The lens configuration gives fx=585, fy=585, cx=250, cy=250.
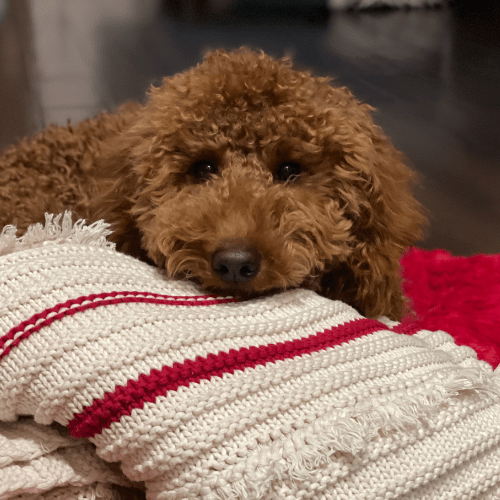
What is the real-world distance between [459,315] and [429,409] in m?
0.73

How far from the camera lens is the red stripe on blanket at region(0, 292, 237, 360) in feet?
2.40

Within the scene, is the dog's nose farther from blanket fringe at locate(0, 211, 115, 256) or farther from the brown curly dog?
blanket fringe at locate(0, 211, 115, 256)

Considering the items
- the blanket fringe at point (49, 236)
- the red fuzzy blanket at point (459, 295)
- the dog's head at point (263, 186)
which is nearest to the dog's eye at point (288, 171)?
the dog's head at point (263, 186)

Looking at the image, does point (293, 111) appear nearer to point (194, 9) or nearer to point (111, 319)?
point (111, 319)

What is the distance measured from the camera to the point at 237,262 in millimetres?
871

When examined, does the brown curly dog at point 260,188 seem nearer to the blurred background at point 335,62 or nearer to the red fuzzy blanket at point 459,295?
the red fuzzy blanket at point 459,295

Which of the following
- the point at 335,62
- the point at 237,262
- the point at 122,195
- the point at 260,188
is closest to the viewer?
the point at 237,262

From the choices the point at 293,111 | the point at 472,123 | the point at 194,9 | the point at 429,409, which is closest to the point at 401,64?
the point at 472,123

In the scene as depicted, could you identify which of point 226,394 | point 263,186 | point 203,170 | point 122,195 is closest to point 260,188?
point 263,186

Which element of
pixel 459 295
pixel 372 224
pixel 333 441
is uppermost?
pixel 372 224

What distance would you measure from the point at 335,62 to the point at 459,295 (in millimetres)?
2631

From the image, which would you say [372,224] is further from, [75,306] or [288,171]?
[75,306]

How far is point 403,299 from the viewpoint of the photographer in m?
1.22

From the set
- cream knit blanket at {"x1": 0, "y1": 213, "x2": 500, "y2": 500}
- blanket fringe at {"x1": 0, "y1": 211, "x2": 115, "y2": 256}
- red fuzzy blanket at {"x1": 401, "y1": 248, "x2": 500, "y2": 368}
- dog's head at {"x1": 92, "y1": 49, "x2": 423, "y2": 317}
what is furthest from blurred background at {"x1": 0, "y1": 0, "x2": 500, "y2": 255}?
cream knit blanket at {"x1": 0, "y1": 213, "x2": 500, "y2": 500}
